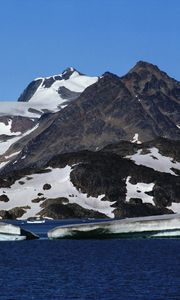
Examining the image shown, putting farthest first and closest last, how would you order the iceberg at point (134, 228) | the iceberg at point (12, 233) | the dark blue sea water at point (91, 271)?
the iceberg at point (12, 233) → the iceberg at point (134, 228) → the dark blue sea water at point (91, 271)

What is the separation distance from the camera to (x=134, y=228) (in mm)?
146375

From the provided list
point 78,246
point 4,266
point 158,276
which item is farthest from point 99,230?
point 158,276

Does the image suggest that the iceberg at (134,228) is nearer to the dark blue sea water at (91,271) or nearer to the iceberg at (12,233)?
the dark blue sea water at (91,271)

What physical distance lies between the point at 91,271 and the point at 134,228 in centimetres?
4386

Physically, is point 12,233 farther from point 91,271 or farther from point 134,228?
point 91,271

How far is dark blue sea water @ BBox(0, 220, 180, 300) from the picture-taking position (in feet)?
267

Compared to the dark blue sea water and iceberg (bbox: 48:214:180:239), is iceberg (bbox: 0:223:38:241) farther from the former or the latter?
iceberg (bbox: 48:214:180:239)

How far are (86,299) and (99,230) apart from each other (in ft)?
235

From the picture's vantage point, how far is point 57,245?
158m

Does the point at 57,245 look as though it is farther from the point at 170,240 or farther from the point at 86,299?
the point at 86,299

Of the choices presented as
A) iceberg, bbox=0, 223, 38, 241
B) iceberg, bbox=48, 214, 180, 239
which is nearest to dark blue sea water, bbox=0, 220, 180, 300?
iceberg, bbox=48, 214, 180, 239

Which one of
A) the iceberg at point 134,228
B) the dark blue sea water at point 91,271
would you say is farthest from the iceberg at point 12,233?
the iceberg at point 134,228

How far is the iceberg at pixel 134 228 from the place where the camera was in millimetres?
144500

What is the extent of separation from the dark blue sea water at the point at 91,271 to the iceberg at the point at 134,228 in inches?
84.4
